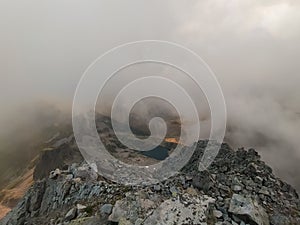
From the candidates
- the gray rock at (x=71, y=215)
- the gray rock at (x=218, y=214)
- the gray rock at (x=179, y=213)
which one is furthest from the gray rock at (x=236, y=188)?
the gray rock at (x=71, y=215)

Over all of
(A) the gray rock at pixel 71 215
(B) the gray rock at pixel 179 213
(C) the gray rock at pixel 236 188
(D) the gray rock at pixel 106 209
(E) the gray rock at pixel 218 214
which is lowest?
(A) the gray rock at pixel 71 215

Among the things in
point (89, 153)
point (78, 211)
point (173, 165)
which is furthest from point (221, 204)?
point (89, 153)

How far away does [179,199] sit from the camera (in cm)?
3841

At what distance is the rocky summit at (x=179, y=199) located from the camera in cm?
3688

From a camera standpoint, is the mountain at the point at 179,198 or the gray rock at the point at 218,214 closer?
the gray rock at the point at 218,214

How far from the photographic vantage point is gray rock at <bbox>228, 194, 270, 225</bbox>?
36.5 m

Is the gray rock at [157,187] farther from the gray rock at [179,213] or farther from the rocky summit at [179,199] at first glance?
the gray rock at [179,213]

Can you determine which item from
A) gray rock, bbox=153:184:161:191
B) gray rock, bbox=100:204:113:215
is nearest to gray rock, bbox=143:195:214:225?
gray rock, bbox=153:184:161:191

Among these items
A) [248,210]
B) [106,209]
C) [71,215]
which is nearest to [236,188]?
[248,210]

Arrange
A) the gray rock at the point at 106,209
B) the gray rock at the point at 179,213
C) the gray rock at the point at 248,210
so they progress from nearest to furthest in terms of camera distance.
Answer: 1. the gray rock at the point at 179,213
2. the gray rock at the point at 248,210
3. the gray rock at the point at 106,209

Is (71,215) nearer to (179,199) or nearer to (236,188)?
(179,199)

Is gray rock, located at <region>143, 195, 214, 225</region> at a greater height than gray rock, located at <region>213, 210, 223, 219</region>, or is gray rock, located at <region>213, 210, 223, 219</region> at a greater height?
gray rock, located at <region>213, 210, 223, 219</region>

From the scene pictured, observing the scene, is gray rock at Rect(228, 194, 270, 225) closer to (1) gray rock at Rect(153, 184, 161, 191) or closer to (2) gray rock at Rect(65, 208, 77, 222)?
(1) gray rock at Rect(153, 184, 161, 191)

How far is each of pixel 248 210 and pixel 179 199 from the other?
6.64m
